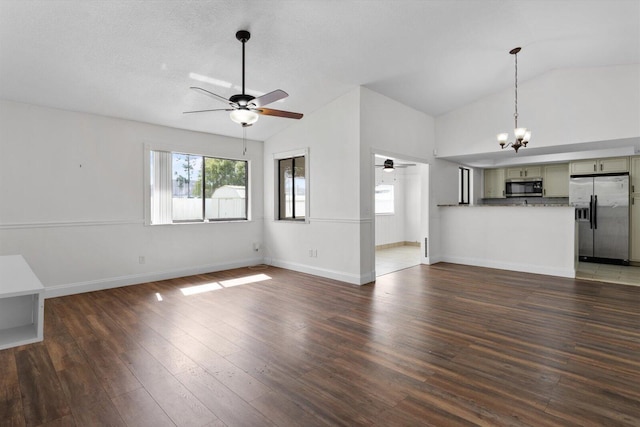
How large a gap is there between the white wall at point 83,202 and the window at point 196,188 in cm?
20

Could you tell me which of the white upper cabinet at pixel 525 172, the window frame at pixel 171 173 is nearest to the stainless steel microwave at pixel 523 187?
the white upper cabinet at pixel 525 172

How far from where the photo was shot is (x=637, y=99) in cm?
482

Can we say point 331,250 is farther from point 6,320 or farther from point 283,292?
point 6,320

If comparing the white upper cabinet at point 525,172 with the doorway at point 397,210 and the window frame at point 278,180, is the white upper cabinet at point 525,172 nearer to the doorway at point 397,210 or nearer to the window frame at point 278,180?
the doorway at point 397,210

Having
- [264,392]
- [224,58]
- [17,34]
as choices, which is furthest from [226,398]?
[17,34]

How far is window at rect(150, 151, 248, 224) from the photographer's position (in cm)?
551

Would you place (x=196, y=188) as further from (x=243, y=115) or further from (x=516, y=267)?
(x=516, y=267)

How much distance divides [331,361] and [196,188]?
442 centimetres

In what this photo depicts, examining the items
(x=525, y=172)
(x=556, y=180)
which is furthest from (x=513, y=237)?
(x=525, y=172)

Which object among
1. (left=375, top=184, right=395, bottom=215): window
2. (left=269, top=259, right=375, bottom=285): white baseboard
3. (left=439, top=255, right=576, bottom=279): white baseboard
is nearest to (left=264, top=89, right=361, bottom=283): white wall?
(left=269, top=259, right=375, bottom=285): white baseboard

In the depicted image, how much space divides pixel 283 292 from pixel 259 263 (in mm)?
2246

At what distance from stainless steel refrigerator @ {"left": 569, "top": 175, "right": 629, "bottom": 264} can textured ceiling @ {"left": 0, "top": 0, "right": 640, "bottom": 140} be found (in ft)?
8.99

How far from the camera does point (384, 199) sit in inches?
370

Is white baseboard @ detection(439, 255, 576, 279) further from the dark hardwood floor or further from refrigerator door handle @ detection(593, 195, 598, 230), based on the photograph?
refrigerator door handle @ detection(593, 195, 598, 230)
